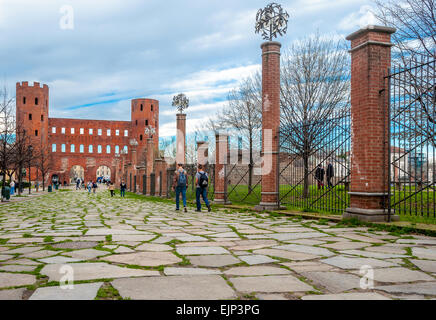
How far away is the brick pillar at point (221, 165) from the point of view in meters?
13.5

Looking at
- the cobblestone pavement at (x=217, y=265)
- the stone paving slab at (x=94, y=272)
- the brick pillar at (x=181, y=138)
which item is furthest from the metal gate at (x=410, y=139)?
the brick pillar at (x=181, y=138)

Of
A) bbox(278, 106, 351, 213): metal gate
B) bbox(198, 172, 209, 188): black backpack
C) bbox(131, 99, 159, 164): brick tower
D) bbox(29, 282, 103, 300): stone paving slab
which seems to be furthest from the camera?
bbox(131, 99, 159, 164): brick tower

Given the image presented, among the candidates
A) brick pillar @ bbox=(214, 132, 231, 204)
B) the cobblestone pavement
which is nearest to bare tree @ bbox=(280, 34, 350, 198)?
brick pillar @ bbox=(214, 132, 231, 204)

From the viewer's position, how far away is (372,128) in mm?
7078

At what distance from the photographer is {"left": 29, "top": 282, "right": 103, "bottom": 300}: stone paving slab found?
2.53 meters

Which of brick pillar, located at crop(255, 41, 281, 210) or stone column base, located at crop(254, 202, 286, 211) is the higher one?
brick pillar, located at crop(255, 41, 281, 210)

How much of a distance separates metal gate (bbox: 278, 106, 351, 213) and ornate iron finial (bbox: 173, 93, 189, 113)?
9.51m

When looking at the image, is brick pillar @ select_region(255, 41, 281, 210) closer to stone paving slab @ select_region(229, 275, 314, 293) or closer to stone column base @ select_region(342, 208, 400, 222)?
stone column base @ select_region(342, 208, 400, 222)

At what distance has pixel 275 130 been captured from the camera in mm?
10453

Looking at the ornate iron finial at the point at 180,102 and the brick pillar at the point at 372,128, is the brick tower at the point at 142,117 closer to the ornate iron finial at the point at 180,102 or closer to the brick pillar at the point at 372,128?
the ornate iron finial at the point at 180,102

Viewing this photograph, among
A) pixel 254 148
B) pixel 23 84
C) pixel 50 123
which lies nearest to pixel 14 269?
pixel 254 148

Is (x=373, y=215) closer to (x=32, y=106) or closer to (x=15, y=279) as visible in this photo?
(x=15, y=279)
